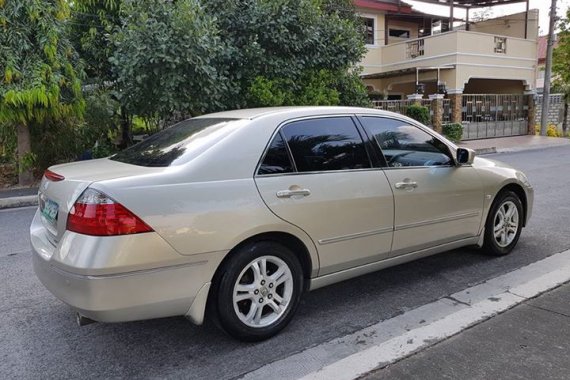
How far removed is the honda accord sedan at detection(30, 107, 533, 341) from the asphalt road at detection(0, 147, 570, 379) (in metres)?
0.24

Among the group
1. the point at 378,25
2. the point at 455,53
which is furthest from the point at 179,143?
the point at 378,25

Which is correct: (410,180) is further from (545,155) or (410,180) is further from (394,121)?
(545,155)

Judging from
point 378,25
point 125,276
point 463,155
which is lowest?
point 125,276

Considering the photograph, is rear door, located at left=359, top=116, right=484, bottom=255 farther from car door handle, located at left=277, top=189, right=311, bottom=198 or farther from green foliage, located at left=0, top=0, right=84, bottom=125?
green foliage, located at left=0, top=0, right=84, bottom=125

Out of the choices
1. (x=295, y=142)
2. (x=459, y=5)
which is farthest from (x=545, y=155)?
(x=295, y=142)

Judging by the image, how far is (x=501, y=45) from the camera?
2250 cm

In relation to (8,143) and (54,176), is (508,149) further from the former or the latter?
(54,176)

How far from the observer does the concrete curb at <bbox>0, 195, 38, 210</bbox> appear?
9148 mm

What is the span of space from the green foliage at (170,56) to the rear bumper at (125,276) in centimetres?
714

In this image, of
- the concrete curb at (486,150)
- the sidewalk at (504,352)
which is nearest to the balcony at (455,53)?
the concrete curb at (486,150)

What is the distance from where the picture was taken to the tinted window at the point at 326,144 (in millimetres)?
3564

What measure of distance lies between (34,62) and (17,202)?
277 centimetres

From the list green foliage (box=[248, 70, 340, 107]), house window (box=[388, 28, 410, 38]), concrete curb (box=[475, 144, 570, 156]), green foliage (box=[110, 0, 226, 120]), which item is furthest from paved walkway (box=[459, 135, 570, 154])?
green foliage (box=[110, 0, 226, 120])

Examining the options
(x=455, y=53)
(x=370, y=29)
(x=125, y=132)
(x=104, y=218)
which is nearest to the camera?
(x=104, y=218)
